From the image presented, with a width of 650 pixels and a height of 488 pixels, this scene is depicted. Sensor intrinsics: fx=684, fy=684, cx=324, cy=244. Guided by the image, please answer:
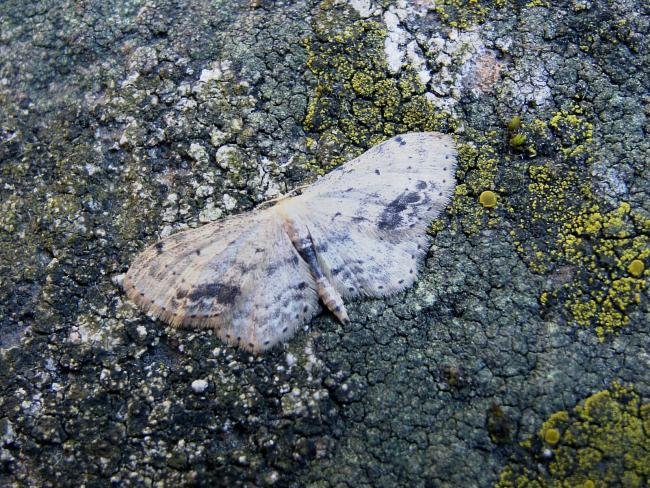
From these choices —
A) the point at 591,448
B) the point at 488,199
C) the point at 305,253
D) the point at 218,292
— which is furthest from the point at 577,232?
the point at 218,292

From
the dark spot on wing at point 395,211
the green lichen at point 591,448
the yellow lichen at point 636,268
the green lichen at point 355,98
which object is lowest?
the green lichen at point 591,448

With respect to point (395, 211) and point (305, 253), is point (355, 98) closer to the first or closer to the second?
point (395, 211)

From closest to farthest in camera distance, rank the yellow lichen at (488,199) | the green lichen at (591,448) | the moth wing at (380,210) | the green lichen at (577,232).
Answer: the green lichen at (591,448) → the green lichen at (577,232) → the moth wing at (380,210) → the yellow lichen at (488,199)

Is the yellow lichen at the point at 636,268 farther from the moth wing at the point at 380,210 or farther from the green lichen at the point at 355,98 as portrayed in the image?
the green lichen at the point at 355,98

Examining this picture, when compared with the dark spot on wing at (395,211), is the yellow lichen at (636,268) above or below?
below

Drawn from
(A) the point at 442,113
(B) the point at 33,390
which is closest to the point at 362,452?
(B) the point at 33,390

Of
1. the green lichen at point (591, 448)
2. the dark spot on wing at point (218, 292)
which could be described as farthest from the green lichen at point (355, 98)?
the green lichen at point (591, 448)
